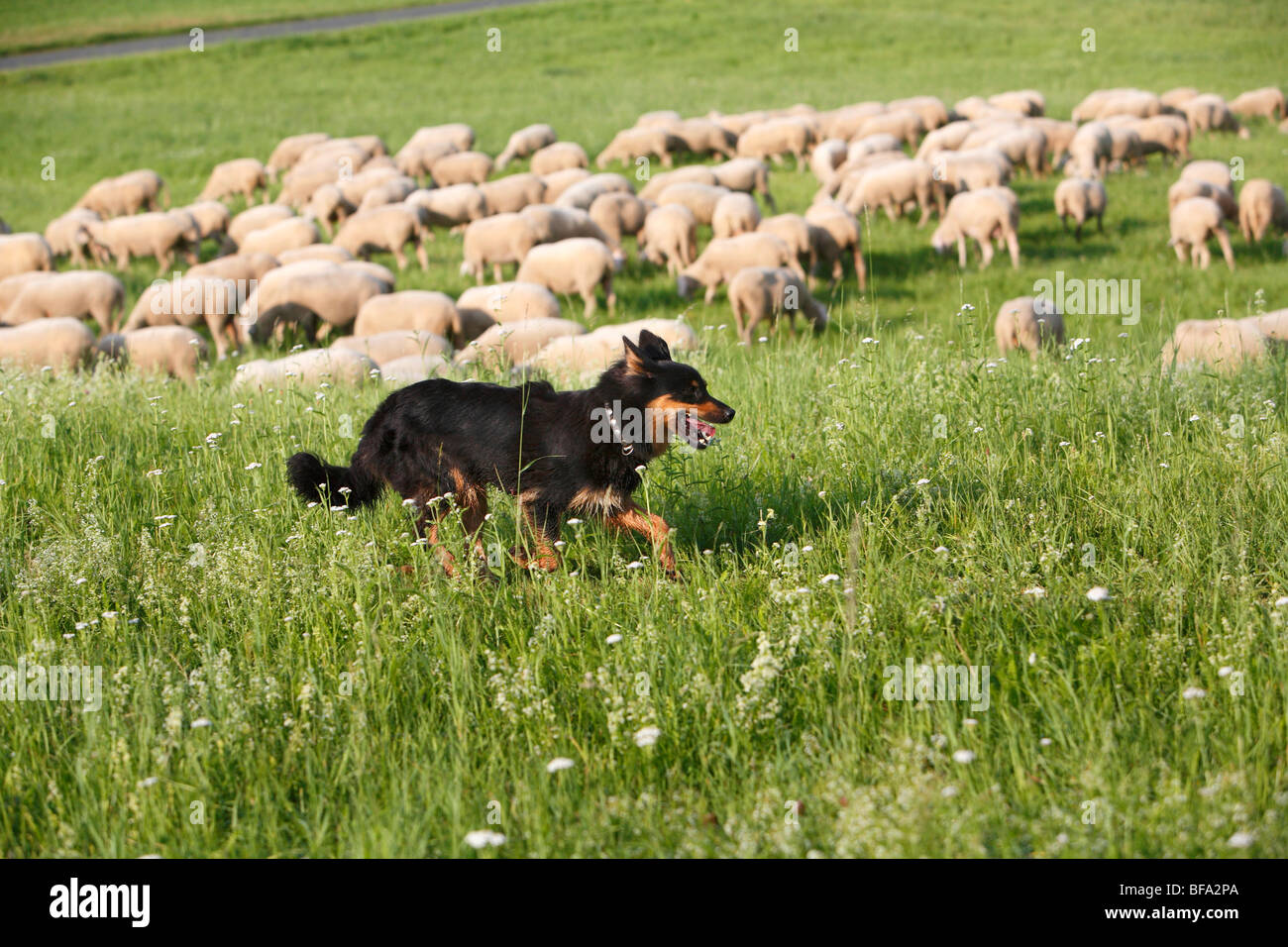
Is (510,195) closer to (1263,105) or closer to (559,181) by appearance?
(559,181)

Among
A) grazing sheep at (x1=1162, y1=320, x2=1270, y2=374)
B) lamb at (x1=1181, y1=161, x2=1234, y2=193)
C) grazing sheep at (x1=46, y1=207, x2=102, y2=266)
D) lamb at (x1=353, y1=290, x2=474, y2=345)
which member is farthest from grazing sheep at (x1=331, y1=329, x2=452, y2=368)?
lamb at (x1=1181, y1=161, x2=1234, y2=193)

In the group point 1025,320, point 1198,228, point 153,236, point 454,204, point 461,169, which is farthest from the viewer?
point 461,169

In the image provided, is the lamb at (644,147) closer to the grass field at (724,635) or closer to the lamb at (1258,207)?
the lamb at (1258,207)

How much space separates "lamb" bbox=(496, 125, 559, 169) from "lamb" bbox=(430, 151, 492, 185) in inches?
72.2

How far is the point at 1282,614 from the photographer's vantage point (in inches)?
129

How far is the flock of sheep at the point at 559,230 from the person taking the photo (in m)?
9.86

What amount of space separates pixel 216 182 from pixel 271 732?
23.6 metres

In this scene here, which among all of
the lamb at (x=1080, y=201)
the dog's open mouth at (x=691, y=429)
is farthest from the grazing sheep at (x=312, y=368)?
the lamb at (x=1080, y=201)

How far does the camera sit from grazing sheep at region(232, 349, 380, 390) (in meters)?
8.16

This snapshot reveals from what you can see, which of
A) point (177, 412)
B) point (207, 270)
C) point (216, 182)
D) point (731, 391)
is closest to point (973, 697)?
point (731, 391)

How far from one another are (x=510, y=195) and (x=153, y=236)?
608 centimetres

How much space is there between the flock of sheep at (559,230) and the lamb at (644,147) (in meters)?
0.04

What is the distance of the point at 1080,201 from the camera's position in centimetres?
1549

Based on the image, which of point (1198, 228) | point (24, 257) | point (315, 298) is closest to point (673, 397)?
point (315, 298)
